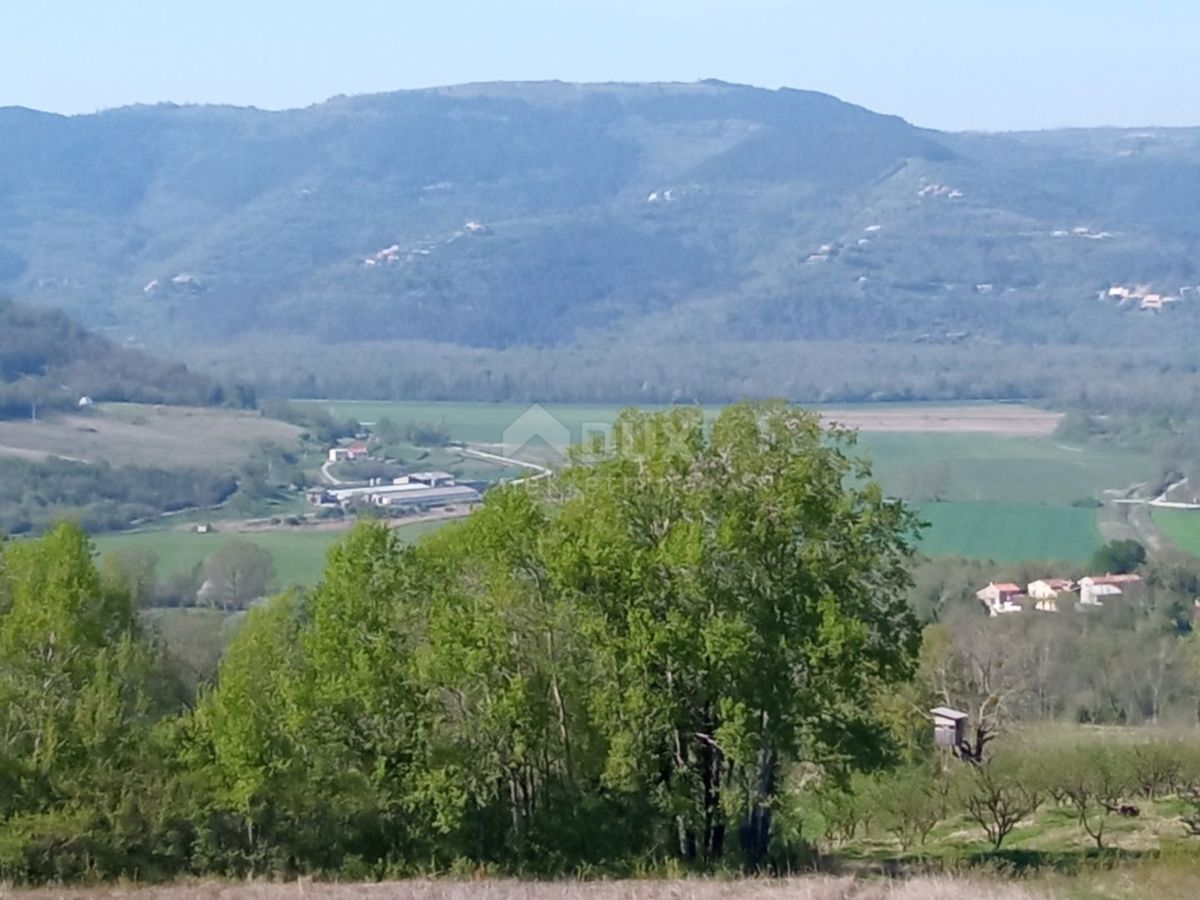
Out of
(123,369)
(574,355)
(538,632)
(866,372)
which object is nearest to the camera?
(538,632)

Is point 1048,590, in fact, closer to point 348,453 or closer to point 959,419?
point 348,453

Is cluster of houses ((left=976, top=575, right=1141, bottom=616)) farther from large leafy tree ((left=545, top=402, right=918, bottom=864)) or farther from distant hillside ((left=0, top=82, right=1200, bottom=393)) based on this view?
distant hillside ((left=0, top=82, right=1200, bottom=393))

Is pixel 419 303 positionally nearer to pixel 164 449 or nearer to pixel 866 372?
pixel 866 372

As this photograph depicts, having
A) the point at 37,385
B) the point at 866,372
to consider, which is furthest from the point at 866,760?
the point at 866,372

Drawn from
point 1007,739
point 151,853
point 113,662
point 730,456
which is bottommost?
point 1007,739

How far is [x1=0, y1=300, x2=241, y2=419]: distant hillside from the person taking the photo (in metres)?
78.8

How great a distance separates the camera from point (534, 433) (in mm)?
77062

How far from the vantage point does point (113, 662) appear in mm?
18422

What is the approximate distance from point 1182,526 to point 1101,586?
1755cm

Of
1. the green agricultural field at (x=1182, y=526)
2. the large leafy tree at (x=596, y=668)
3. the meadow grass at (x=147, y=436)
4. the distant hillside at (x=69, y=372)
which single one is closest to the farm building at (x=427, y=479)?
the meadow grass at (x=147, y=436)

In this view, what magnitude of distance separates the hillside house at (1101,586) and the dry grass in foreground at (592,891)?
37.0 meters

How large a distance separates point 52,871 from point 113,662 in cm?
272

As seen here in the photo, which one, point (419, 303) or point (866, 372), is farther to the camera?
point (419, 303)

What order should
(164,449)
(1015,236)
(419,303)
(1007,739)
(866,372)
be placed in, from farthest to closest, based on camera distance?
(1015,236) → (419,303) → (866,372) → (164,449) → (1007,739)
